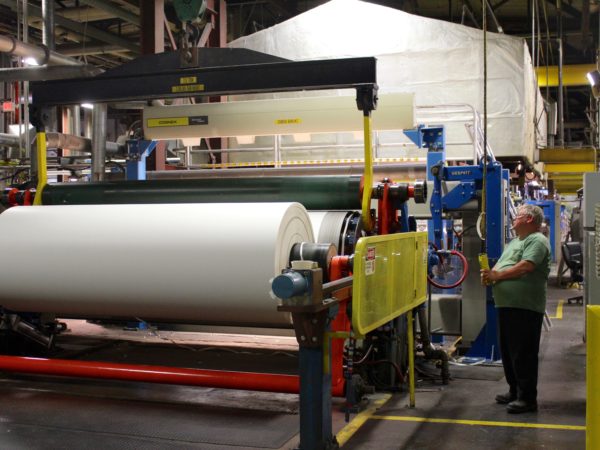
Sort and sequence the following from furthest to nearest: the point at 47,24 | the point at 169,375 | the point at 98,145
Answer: the point at 47,24 < the point at 98,145 < the point at 169,375

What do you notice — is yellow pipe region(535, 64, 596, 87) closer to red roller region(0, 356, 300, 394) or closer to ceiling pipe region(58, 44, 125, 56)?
ceiling pipe region(58, 44, 125, 56)

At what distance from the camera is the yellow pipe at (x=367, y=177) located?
5.46 metres

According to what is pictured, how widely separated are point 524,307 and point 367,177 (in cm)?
163

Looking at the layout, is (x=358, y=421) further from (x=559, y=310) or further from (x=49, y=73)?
(x=559, y=310)

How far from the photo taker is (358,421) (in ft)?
17.6

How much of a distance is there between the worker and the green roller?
1.38m

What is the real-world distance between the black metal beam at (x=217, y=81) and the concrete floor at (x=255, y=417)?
99.6 inches

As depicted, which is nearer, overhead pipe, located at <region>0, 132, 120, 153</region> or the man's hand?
the man's hand

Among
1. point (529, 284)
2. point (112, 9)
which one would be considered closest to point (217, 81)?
point (529, 284)

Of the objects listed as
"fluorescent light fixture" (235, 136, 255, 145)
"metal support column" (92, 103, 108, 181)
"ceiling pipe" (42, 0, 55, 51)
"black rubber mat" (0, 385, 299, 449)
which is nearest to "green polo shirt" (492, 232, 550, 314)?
"black rubber mat" (0, 385, 299, 449)

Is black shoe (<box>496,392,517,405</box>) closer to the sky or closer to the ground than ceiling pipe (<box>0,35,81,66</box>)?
closer to the ground

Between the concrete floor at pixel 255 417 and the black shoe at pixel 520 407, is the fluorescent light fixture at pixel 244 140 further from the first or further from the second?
the black shoe at pixel 520 407

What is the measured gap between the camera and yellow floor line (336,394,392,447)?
16.4 feet

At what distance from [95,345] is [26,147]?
482cm
